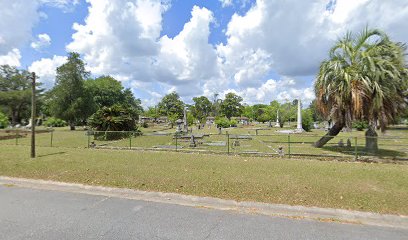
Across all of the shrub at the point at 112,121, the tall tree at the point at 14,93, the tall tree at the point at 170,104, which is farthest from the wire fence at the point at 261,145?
the tall tree at the point at 170,104

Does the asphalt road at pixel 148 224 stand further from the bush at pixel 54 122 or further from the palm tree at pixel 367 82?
the bush at pixel 54 122

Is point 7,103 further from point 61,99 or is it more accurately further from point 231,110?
point 231,110

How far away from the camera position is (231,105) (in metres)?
78.2

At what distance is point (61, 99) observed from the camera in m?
33.5

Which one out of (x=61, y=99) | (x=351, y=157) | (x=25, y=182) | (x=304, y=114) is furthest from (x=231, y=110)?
(x=25, y=182)

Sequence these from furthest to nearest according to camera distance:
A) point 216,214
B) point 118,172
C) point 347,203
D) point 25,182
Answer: point 118,172 < point 25,182 < point 347,203 < point 216,214

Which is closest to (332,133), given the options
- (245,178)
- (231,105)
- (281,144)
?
(281,144)

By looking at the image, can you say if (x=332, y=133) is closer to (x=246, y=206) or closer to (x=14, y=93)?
(x=246, y=206)

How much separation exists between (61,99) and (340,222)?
3814 cm

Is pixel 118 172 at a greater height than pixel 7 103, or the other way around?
pixel 7 103

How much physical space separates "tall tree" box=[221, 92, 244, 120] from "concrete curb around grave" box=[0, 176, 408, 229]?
7345 centimetres

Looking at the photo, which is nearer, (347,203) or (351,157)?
(347,203)

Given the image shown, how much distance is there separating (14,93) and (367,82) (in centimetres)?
5243

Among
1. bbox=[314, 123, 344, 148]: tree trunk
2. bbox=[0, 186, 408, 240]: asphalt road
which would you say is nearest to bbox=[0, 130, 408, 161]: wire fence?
bbox=[314, 123, 344, 148]: tree trunk
